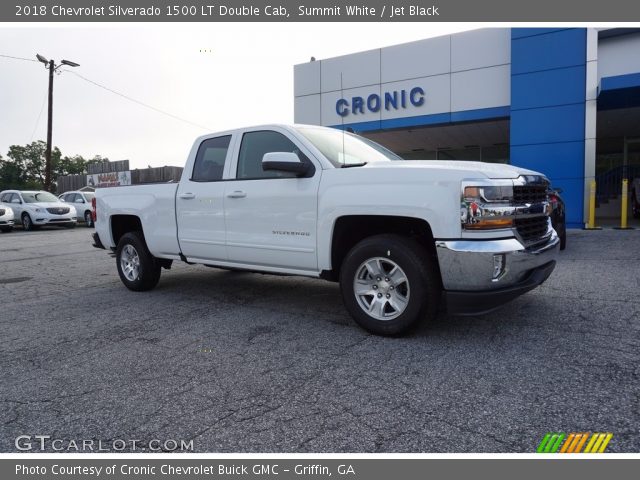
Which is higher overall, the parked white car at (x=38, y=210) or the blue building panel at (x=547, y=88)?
the blue building panel at (x=547, y=88)

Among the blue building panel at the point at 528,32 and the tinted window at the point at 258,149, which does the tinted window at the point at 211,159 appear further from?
the blue building panel at the point at 528,32

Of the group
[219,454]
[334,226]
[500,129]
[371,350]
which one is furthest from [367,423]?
[500,129]

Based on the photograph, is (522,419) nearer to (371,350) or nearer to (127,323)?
(371,350)

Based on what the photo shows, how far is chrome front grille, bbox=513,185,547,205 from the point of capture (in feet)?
12.1

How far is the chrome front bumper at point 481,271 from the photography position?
11.3ft

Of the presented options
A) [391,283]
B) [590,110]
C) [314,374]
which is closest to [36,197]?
[391,283]

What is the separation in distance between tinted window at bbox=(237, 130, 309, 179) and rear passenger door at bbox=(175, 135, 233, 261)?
23 cm

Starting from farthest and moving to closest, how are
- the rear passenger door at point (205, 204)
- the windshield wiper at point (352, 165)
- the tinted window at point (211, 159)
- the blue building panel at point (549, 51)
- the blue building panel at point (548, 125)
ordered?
the blue building panel at point (548, 125) < the blue building panel at point (549, 51) < the tinted window at point (211, 159) < the rear passenger door at point (205, 204) < the windshield wiper at point (352, 165)

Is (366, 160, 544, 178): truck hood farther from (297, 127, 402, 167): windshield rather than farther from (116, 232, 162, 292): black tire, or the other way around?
(116, 232, 162, 292): black tire

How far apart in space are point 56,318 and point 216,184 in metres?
2.28

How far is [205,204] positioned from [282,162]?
4.96ft

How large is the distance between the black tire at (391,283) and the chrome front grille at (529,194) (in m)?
0.83

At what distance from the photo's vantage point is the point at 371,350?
3.66 metres

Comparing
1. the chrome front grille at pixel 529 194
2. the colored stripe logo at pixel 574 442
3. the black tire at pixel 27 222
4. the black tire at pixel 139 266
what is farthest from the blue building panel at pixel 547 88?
the black tire at pixel 27 222
